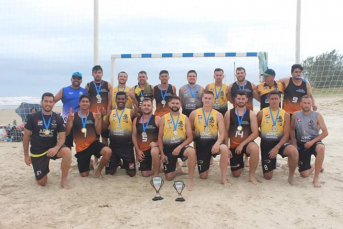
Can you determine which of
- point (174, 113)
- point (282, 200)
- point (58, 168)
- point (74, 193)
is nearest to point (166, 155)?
point (174, 113)

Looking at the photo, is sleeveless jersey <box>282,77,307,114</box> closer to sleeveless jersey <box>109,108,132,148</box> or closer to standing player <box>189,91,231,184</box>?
standing player <box>189,91,231,184</box>

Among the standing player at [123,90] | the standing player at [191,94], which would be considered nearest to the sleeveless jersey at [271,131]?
the standing player at [191,94]

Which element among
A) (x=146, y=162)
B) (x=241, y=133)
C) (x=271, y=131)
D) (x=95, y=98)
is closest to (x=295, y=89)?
(x=271, y=131)

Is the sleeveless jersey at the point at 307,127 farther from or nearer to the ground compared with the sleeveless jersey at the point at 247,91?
nearer to the ground

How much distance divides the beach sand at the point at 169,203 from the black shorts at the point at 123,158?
0.18 meters

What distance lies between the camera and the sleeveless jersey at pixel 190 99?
215 inches

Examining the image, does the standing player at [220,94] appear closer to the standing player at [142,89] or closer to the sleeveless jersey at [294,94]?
the sleeveless jersey at [294,94]

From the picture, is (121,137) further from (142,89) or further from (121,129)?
(142,89)

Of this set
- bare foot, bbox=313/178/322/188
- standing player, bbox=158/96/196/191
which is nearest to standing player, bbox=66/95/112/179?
standing player, bbox=158/96/196/191

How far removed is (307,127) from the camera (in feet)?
15.2

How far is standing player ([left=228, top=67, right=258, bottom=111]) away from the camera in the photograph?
5316 millimetres

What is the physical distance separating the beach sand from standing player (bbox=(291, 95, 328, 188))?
29cm

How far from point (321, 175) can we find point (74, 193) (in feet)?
12.4

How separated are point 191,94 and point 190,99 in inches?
3.6
